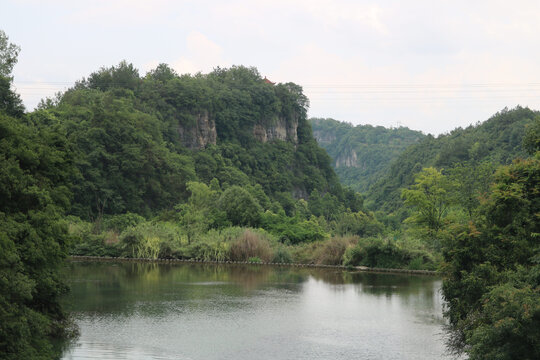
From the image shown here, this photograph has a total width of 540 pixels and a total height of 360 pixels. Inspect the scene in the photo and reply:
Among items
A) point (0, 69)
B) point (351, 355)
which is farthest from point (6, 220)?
point (0, 69)

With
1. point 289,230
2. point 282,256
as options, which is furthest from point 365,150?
point 282,256

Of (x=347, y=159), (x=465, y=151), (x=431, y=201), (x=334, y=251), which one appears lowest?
(x=334, y=251)

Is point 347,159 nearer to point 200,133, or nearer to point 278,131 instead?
point 278,131

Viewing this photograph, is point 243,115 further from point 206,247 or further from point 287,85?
point 206,247

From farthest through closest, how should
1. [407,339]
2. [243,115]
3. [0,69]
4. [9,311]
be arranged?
[243,115] → [0,69] → [407,339] → [9,311]

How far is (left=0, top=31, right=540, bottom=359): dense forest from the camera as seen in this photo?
1772 cm

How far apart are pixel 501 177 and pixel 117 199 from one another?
47.5m

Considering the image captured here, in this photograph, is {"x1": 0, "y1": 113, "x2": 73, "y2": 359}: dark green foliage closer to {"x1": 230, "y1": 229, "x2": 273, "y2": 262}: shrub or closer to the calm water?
the calm water

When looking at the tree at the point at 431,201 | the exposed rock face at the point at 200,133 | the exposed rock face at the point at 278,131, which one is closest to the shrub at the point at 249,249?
the tree at the point at 431,201

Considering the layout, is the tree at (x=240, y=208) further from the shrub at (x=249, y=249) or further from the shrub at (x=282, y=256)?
the shrub at (x=282, y=256)

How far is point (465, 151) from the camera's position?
283ft

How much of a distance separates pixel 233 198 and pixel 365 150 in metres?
117

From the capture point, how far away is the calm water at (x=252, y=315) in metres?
20.5

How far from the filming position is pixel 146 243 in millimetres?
47750
